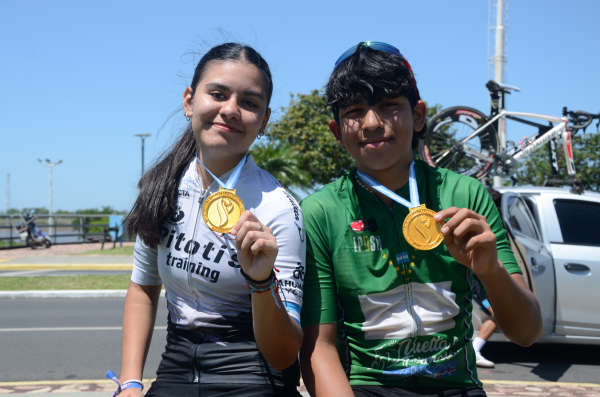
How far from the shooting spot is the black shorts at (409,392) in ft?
6.11

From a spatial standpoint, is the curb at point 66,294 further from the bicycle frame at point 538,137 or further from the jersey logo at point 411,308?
the jersey logo at point 411,308

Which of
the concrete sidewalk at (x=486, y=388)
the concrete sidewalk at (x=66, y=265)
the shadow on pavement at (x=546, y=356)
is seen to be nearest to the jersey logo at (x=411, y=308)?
the concrete sidewalk at (x=486, y=388)

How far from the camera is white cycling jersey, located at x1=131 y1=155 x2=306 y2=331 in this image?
1881mm

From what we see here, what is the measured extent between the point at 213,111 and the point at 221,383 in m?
1.04

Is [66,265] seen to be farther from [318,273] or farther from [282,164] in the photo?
[318,273]

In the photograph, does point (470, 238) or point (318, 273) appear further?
point (318, 273)

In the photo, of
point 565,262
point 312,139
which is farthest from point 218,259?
point 312,139

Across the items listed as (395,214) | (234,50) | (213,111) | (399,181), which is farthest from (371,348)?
(234,50)

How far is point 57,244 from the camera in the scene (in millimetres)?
25812

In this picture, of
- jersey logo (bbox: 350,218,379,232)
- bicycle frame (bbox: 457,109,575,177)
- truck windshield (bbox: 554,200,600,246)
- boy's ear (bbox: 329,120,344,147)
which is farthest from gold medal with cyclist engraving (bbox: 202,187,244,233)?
bicycle frame (bbox: 457,109,575,177)

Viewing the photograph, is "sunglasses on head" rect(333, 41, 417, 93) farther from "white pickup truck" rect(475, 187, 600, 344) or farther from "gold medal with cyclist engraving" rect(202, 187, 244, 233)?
"white pickup truck" rect(475, 187, 600, 344)

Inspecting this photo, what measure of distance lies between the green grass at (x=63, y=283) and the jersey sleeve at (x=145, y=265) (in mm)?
8712

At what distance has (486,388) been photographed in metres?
4.60

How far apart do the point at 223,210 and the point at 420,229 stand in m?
0.71
